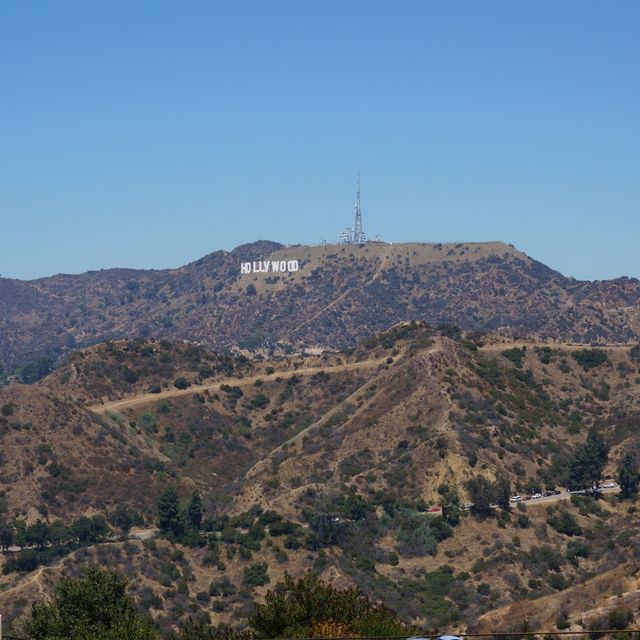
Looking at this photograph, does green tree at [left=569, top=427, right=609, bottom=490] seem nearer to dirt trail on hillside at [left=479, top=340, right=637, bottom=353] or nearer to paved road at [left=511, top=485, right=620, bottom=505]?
paved road at [left=511, top=485, right=620, bottom=505]

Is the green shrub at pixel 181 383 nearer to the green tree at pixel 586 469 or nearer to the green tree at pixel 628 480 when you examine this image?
the green tree at pixel 586 469

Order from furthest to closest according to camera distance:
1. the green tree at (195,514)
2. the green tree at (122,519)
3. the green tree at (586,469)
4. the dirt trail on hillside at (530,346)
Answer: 1. the dirt trail on hillside at (530,346)
2. the green tree at (586,469)
3. the green tree at (122,519)
4. the green tree at (195,514)

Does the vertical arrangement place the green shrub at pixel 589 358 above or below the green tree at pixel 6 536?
above

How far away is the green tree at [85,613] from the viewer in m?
63.8

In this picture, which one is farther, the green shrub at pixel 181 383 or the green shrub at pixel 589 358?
the green shrub at pixel 181 383

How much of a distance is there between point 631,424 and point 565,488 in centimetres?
2622

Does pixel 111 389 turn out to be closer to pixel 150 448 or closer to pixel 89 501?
pixel 150 448

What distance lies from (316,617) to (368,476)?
77155 millimetres

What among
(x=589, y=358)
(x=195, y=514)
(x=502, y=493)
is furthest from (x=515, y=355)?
(x=195, y=514)

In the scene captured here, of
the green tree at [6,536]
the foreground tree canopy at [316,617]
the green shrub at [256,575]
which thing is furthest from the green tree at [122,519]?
the foreground tree canopy at [316,617]

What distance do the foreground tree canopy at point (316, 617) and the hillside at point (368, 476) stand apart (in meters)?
8.88

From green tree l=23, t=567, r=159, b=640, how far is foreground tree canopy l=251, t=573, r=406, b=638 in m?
6.09

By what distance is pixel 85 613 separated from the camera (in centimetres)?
6694

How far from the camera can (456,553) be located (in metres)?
118
